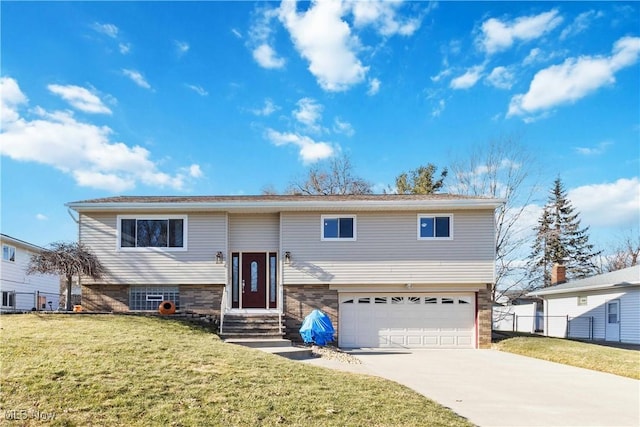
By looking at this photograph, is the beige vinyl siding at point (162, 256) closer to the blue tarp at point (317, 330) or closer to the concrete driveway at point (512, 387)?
the blue tarp at point (317, 330)

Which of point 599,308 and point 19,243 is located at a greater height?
point 19,243

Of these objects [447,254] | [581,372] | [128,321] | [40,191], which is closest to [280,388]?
[128,321]

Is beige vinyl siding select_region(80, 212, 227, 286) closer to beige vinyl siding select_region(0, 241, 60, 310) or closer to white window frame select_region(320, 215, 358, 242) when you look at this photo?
white window frame select_region(320, 215, 358, 242)

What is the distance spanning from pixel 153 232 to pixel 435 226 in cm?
937

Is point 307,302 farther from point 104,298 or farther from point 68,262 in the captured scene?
point 68,262

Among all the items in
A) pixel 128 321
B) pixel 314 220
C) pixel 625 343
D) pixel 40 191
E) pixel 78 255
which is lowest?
pixel 625 343

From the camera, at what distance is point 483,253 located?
48.5 feet

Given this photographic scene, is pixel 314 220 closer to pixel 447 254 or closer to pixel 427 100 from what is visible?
pixel 447 254

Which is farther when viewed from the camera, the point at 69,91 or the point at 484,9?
the point at 69,91

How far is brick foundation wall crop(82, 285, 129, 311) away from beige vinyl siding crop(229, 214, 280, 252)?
12.8 feet

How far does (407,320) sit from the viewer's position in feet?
49.1

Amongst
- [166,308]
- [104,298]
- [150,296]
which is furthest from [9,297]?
[166,308]

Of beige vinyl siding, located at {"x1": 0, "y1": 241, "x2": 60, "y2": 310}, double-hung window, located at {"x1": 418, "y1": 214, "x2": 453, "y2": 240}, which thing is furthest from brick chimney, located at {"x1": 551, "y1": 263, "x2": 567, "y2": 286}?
beige vinyl siding, located at {"x1": 0, "y1": 241, "x2": 60, "y2": 310}

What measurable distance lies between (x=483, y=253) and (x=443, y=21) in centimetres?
743
